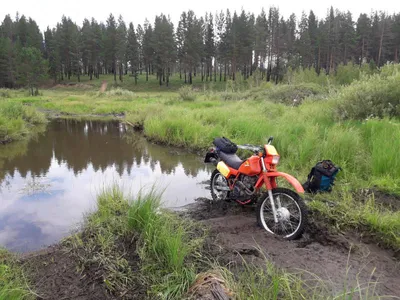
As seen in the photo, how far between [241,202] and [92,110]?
67.9ft

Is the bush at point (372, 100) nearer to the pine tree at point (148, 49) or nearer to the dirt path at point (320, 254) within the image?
the dirt path at point (320, 254)

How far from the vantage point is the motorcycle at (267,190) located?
12.6 ft

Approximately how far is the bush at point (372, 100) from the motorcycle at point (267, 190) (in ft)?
17.5

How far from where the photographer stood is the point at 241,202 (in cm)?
479

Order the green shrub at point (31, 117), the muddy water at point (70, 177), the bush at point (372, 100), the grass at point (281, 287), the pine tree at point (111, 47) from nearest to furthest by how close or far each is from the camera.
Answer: the grass at point (281, 287) < the muddy water at point (70, 177) < the bush at point (372, 100) < the green shrub at point (31, 117) < the pine tree at point (111, 47)

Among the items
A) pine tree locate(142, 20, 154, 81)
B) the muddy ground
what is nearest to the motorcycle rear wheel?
the muddy ground

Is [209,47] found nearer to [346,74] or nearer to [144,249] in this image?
[346,74]

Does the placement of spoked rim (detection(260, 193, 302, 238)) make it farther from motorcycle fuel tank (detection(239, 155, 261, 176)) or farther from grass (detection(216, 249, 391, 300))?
grass (detection(216, 249, 391, 300))

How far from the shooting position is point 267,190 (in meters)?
4.04

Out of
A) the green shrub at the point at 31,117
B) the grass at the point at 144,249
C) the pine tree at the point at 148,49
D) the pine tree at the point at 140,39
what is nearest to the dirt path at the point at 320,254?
the grass at the point at 144,249

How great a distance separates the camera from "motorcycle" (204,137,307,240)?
384 cm

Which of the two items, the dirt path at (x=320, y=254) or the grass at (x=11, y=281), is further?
the dirt path at (x=320, y=254)

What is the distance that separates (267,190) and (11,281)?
2.84 metres

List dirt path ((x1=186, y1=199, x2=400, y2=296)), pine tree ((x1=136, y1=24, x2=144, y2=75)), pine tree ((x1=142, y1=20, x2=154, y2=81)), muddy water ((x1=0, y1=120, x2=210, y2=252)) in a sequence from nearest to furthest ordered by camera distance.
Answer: dirt path ((x1=186, y1=199, x2=400, y2=296)) → muddy water ((x1=0, y1=120, x2=210, y2=252)) → pine tree ((x1=142, y1=20, x2=154, y2=81)) → pine tree ((x1=136, y1=24, x2=144, y2=75))
